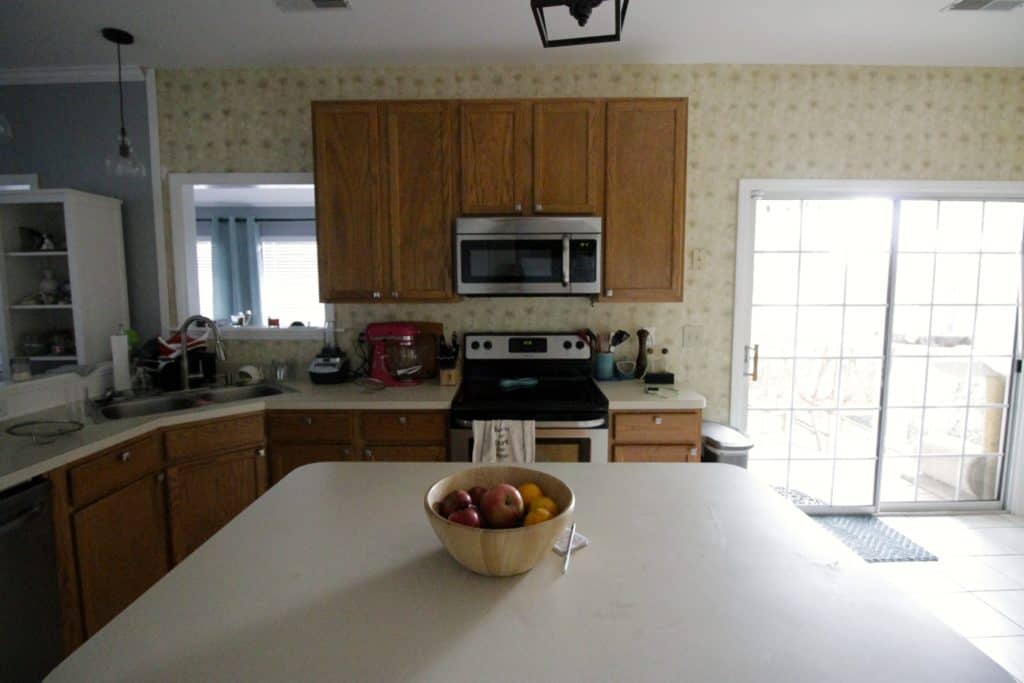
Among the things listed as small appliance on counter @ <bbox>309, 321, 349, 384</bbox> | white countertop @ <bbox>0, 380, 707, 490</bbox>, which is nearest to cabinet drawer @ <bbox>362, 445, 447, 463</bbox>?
white countertop @ <bbox>0, 380, 707, 490</bbox>

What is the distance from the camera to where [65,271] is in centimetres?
271

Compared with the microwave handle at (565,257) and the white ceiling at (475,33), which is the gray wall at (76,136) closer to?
the white ceiling at (475,33)

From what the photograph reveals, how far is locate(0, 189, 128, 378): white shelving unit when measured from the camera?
2.48 meters

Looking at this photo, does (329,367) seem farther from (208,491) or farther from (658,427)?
(658,427)

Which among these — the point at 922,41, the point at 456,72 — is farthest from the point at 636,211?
the point at 922,41

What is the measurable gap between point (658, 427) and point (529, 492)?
1572mm

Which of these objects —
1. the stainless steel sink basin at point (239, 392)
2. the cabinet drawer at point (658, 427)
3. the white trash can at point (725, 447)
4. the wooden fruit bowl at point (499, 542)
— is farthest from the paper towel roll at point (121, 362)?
the white trash can at point (725, 447)

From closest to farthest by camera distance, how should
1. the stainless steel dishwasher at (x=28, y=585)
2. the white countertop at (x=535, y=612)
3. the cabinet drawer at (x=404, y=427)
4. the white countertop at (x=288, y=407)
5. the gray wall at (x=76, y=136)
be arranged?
the white countertop at (x=535, y=612) → the stainless steel dishwasher at (x=28, y=585) → the white countertop at (x=288, y=407) → the cabinet drawer at (x=404, y=427) → the gray wall at (x=76, y=136)

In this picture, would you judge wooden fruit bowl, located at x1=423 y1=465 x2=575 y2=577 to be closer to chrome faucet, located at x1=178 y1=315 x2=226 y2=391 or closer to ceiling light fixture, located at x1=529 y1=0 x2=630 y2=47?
ceiling light fixture, located at x1=529 y1=0 x2=630 y2=47

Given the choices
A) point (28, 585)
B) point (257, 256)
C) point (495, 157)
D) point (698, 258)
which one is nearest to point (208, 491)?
point (28, 585)

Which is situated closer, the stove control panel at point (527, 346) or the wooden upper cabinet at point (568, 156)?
the wooden upper cabinet at point (568, 156)

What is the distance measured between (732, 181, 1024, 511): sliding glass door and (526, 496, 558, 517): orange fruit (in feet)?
7.65

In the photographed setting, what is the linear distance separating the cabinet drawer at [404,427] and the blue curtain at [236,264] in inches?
186

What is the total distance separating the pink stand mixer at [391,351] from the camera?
2.68m
